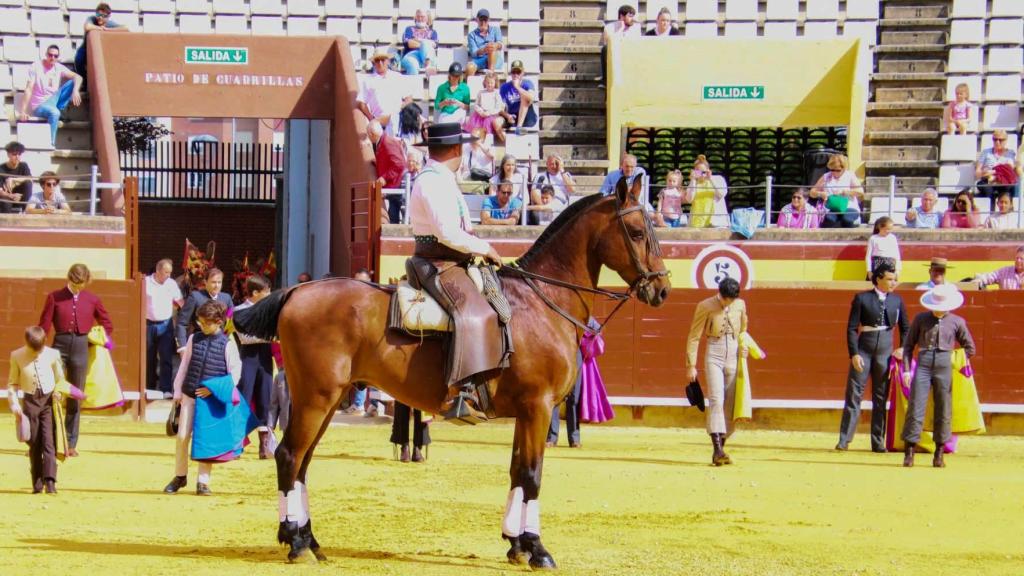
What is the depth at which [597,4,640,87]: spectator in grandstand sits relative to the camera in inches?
858

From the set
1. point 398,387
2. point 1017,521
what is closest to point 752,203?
point 1017,521

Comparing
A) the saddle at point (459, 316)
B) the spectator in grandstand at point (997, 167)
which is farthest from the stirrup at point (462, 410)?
the spectator in grandstand at point (997, 167)

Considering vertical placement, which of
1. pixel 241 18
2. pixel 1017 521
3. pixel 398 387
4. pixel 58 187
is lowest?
pixel 1017 521

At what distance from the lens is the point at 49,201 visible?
62.3ft

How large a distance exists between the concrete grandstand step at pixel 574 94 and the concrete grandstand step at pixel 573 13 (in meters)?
1.29

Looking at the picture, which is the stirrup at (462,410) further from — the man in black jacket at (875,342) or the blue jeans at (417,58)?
the blue jeans at (417,58)

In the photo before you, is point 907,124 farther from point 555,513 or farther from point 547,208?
point 555,513

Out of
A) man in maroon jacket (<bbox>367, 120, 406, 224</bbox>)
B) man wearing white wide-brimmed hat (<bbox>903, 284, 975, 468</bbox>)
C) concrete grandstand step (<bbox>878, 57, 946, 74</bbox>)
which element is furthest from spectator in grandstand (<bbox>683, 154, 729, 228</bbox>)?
man wearing white wide-brimmed hat (<bbox>903, 284, 975, 468</bbox>)

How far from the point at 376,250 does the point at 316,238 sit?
4.68 meters

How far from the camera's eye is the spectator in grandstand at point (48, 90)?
20.7m

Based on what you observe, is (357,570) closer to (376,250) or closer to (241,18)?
(376,250)

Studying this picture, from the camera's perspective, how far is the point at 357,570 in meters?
7.81

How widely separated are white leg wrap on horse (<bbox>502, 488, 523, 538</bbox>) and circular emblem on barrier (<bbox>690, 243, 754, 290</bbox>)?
10.5m

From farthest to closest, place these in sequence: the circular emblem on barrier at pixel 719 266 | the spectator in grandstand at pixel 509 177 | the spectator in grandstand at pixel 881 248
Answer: the spectator in grandstand at pixel 509 177 < the circular emblem on barrier at pixel 719 266 < the spectator in grandstand at pixel 881 248
